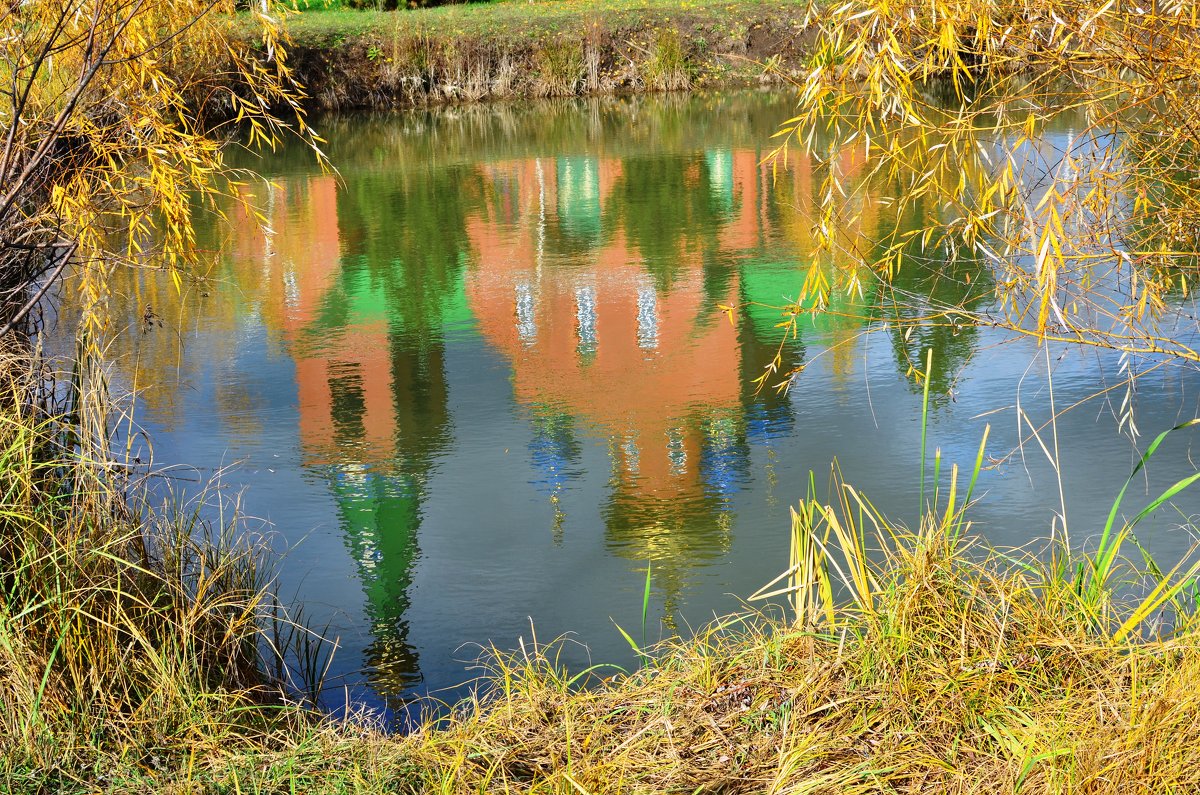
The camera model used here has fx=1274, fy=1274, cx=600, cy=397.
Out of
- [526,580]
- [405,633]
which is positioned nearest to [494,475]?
[526,580]

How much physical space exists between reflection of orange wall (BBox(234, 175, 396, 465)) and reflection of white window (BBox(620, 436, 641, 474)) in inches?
32.1

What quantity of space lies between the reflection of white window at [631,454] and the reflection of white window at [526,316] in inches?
51.3

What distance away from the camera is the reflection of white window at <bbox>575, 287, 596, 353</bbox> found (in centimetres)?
548

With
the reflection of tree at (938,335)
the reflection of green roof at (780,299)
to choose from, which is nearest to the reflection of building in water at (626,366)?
the reflection of green roof at (780,299)

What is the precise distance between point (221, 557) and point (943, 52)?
1.93 m

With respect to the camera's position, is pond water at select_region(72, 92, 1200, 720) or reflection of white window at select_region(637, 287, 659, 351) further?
reflection of white window at select_region(637, 287, 659, 351)

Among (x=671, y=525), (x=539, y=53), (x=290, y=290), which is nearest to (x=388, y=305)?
(x=290, y=290)

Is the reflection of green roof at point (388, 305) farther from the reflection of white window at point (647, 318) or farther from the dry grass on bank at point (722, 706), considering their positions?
the dry grass on bank at point (722, 706)

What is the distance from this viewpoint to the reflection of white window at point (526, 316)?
5.64 m

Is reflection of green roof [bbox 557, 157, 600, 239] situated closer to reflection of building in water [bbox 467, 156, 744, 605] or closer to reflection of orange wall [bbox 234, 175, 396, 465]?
reflection of building in water [bbox 467, 156, 744, 605]

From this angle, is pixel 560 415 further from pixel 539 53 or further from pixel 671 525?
pixel 539 53

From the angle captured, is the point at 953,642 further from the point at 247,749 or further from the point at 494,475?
the point at 494,475

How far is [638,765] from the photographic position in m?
2.22

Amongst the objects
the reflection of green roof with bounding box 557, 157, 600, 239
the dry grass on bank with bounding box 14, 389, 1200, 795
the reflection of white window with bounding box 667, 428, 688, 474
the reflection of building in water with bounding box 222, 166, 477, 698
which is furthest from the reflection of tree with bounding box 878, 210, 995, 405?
the reflection of green roof with bounding box 557, 157, 600, 239
